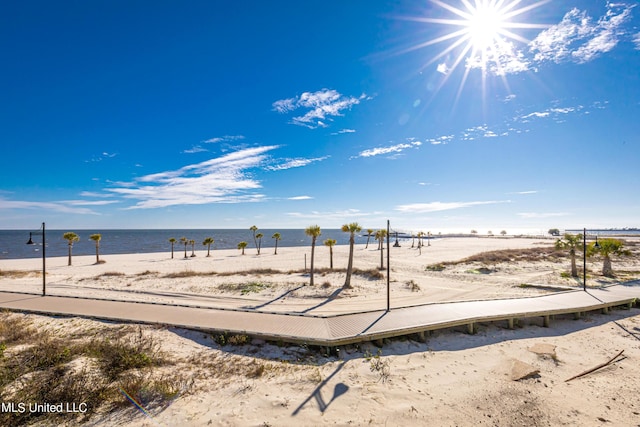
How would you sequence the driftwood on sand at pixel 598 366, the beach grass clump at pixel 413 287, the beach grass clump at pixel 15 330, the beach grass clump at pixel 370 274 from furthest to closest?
the beach grass clump at pixel 370 274 < the beach grass clump at pixel 413 287 < the beach grass clump at pixel 15 330 < the driftwood on sand at pixel 598 366

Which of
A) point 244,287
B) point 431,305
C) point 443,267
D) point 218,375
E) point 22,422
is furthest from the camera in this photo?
point 443,267

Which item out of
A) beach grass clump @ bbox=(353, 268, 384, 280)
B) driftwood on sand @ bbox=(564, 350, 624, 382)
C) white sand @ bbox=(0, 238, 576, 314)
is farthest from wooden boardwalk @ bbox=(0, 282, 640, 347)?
beach grass clump @ bbox=(353, 268, 384, 280)

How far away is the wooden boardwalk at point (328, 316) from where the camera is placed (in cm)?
941

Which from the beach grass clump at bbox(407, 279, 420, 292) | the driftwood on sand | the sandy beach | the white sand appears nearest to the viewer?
the sandy beach

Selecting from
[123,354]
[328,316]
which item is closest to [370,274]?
[328,316]

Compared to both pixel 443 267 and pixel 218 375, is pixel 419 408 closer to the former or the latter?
pixel 218 375

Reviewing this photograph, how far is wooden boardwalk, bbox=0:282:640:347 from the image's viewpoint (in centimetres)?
941

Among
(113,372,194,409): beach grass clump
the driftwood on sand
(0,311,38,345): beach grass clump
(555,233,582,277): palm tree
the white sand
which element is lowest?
the white sand

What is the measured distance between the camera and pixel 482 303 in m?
12.7

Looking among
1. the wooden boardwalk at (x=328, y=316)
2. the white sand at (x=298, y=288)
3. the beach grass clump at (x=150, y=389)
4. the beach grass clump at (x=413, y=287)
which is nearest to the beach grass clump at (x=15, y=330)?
the wooden boardwalk at (x=328, y=316)

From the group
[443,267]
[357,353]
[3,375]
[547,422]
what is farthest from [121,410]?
[443,267]

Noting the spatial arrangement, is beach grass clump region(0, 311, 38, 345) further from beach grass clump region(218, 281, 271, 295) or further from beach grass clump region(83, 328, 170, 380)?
beach grass clump region(218, 281, 271, 295)

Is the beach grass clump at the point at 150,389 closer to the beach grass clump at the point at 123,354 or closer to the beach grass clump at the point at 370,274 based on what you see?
the beach grass clump at the point at 123,354

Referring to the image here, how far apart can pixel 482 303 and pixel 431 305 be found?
104 inches
